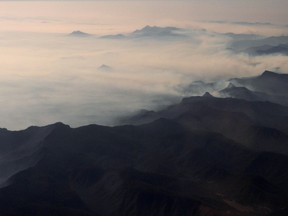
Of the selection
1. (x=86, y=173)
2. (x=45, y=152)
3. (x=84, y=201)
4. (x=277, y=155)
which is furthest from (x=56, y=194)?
(x=277, y=155)

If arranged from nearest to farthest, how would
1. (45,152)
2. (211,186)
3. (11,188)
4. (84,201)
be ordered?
1. (11,188)
2. (84,201)
3. (211,186)
4. (45,152)

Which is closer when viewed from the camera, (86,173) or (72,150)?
(86,173)

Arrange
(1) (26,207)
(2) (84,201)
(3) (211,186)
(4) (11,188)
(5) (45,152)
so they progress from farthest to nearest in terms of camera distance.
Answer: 1. (5) (45,152)
2. (3) (211,186)
3. (2) (84,201)
4. (4) (11,188)
5. (1) (26,207)

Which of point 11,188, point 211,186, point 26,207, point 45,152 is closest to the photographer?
point 26,207

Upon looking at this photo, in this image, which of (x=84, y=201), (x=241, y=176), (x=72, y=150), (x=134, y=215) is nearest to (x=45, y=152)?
(x=72, y=150)

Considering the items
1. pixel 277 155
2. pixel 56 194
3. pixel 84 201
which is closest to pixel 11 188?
pixel 56 194

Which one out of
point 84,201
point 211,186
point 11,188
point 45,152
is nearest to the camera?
point 11,188

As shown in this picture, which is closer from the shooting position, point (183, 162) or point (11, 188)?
point (11, 188)

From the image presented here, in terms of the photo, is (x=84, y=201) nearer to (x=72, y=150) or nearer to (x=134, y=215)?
(x=134, y=215)

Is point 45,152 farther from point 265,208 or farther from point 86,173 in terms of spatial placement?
point 265,208
